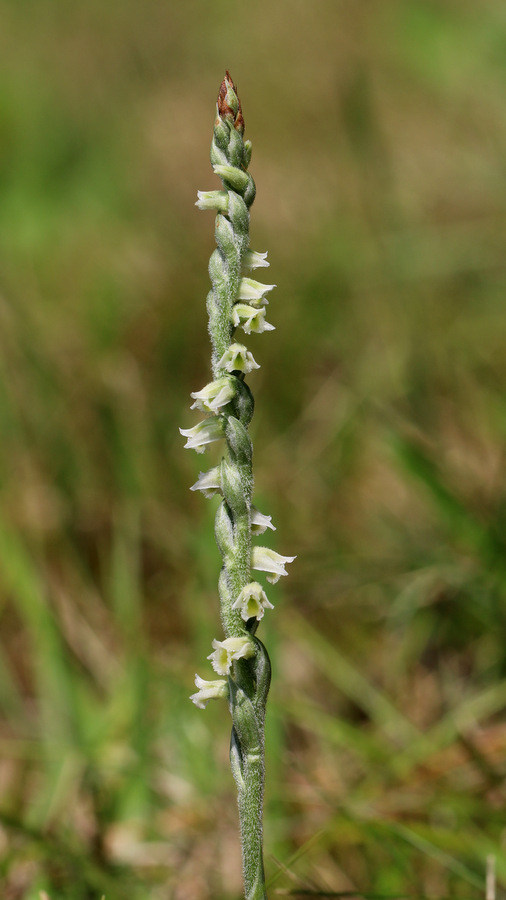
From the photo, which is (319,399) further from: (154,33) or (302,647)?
(154,33)

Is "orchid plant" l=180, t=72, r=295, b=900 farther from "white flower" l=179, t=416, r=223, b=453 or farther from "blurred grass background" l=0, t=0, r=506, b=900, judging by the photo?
"blurred grass background" l=0, t=0, r=506, b=900

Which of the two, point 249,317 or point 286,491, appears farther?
point 286,491

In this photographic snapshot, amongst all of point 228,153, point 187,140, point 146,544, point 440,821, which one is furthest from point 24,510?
point 187,140

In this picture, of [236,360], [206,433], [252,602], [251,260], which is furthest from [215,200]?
[252,602]

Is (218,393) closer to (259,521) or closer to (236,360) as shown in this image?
(236,360)

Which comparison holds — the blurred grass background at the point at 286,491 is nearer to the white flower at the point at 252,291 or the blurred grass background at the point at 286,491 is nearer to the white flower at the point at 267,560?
the white flower at the point at 267,560

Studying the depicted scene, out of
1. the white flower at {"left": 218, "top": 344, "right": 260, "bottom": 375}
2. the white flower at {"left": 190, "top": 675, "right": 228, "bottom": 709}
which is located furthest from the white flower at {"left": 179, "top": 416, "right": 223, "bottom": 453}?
the white flower at {"left": 190, "top": 675, "right": 228, "bottom": 709}

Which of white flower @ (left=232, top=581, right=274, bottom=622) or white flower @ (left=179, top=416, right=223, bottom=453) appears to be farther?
white flower @ (left=179, top=416, right=223, bottom=453)
